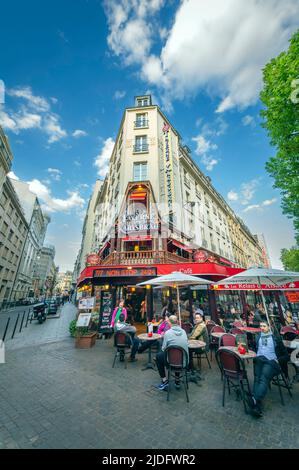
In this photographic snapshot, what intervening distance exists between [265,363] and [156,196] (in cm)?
1174

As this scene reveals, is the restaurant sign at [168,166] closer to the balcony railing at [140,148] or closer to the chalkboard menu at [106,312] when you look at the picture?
the balcony railing at [140,148]

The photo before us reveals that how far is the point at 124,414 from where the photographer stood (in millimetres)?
3467

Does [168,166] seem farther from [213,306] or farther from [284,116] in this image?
[213,306]

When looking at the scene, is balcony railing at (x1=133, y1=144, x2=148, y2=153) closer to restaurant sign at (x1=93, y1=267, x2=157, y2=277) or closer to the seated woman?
restaurant sign at (x1=93, y1=267, x2=157, y2=277)

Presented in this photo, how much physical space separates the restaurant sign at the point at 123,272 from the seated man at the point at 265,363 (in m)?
6.84

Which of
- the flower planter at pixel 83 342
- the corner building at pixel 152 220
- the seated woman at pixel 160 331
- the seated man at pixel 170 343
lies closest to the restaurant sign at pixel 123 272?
the corner building at pixel 152 220

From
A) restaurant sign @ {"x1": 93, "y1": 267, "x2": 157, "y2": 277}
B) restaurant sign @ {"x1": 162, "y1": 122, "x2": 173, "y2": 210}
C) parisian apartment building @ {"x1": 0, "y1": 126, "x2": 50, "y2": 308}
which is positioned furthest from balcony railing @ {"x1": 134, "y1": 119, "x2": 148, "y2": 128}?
parisian apartment building @ {"x1": 0, "y1": 126, "x2": 50, "y2": 308}

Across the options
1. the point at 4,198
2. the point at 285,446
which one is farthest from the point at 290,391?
the point at 4,198

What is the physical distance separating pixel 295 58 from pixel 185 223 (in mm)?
11207

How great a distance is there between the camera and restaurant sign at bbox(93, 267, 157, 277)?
34.7 ft

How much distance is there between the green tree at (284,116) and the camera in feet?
24.3

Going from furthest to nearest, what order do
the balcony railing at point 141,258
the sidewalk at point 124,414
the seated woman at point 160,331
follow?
the balcony railing at point 141,258
the seated woman at point 160,331
the sidewalk at point 124,414

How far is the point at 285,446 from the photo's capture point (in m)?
2.71
